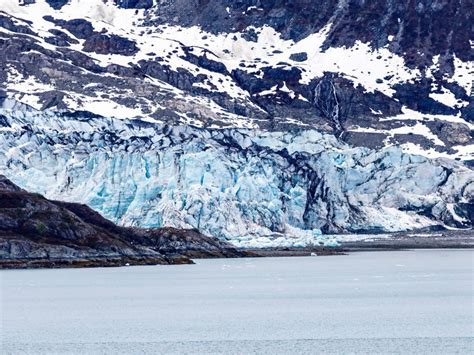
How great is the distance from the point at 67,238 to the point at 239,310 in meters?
48.4

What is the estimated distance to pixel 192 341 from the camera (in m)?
73.6

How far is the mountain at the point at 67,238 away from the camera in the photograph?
132875 millimetres

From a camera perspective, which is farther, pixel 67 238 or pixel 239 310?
pixel 67 238

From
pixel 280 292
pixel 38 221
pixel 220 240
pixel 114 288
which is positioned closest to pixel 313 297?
pixel 280 292

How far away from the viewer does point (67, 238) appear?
138 m

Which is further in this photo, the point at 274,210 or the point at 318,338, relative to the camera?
the point at 274,210

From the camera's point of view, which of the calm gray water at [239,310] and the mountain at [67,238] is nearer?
the calm gray water at [239,310]

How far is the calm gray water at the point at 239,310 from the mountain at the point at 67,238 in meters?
2.24

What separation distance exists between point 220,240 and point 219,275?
3570 cm

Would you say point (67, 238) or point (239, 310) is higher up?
point (239, 310)

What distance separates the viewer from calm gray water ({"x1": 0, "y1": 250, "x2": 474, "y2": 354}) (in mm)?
71875

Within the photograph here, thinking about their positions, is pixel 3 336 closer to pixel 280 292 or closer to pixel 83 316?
pixel 83 316

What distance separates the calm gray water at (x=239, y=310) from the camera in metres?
71.9

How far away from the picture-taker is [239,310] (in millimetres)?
94438
